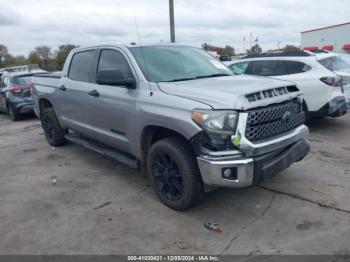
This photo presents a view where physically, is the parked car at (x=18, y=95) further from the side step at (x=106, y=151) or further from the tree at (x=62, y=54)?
the tree at (x=62, y=54)

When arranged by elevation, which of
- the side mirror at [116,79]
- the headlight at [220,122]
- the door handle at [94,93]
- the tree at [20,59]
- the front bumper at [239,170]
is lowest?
the tree at [20,59]

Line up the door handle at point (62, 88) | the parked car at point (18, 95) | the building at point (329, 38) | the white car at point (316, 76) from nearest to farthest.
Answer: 1. the door handle at point (62, 88)
2. the white car at point (316, 76)
3. the parked car at point (18, 95)
4. the building at point (329, 38)

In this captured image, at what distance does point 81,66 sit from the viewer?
5.95 m

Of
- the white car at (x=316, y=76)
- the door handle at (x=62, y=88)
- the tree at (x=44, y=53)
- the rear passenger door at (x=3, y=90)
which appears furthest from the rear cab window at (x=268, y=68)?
the tree at (x=44, y=53)

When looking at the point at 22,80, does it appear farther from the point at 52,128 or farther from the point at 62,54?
the point at 62,54

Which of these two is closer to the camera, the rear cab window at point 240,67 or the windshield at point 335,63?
the windshield at point 335,63

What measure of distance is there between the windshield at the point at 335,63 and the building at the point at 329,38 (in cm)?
2944

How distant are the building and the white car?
2988 centimetres

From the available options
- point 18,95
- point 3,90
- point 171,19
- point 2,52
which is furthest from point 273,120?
point 2,52

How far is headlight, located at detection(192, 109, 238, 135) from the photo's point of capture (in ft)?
12.0

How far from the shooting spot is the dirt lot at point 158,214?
362 cm

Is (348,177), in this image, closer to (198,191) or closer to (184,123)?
(198,191)

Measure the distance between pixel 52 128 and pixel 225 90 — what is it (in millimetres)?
4690

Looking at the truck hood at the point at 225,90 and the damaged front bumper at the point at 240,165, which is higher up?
the truck hood at the point at 225,90
